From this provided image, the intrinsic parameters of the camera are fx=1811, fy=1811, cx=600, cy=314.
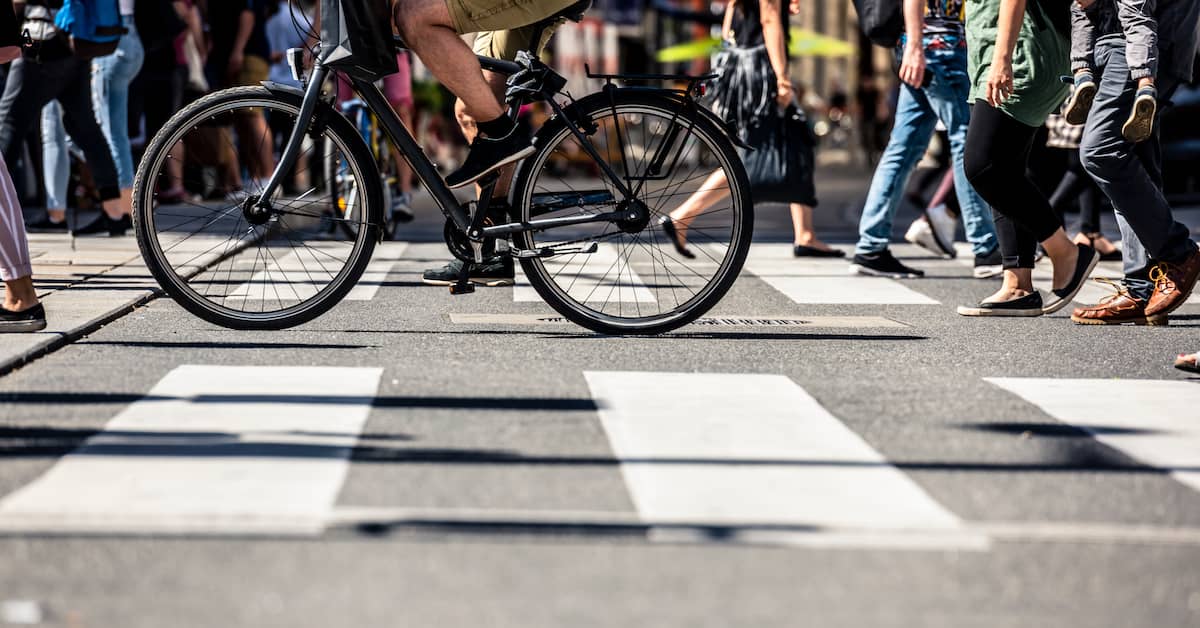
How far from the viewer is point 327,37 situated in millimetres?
5965

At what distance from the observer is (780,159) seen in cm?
934

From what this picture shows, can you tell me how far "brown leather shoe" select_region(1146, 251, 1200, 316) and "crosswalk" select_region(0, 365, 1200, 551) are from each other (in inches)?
55.6

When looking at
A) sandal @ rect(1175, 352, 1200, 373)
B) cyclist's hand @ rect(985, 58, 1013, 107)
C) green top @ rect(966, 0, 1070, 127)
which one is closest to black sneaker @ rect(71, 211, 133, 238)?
green top @ rect(966, 0, 1070, 127)

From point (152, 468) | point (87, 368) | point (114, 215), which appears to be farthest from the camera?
point (114, 215)

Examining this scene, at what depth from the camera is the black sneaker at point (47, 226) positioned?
10570 mm

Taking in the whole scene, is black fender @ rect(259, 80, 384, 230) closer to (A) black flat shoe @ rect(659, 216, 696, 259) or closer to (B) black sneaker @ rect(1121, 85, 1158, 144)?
(A) black flat shoe @ rect(659, 216, 696, 259)

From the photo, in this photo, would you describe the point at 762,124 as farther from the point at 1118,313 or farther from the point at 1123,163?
the point at 1123,163

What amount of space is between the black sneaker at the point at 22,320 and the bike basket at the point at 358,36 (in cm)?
127

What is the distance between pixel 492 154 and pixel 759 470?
7.72 feet

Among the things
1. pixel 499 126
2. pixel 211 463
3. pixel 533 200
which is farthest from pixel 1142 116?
pixel 211 463

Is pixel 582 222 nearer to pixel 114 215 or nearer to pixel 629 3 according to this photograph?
pixel 114 215

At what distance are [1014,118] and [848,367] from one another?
6.00 feet

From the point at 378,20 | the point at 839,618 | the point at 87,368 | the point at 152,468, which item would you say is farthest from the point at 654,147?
the point at 839,618

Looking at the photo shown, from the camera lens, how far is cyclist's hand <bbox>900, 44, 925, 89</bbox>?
8.31 metres
